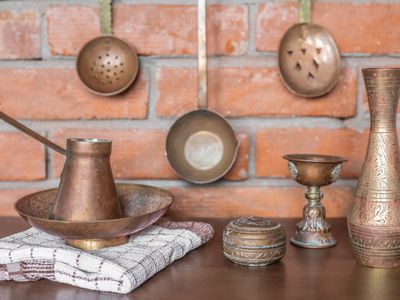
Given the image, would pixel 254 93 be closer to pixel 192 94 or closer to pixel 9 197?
pixel 192 94

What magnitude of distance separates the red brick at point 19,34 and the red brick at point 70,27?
0.08 ft

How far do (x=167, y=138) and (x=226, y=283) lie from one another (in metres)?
0.36

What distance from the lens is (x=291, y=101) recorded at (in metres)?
0.93

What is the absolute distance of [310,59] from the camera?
0.91 metres

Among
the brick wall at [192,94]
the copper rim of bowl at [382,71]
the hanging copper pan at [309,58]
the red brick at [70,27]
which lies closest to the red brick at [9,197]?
the brick wall at [192,94]

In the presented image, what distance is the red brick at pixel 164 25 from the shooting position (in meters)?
0.92

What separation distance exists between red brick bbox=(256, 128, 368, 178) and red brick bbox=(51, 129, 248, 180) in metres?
0.04

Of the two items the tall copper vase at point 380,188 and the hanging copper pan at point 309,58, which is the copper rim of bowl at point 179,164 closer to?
the hanging copper pan at point 309,58

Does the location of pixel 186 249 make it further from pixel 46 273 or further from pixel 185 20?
pixel 185 20

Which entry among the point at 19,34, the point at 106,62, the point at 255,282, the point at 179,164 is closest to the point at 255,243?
the point at 255,282

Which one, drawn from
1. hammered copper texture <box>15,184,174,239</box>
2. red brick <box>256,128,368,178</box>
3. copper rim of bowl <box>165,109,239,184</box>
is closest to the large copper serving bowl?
hammered copper texture <box>15,184,174,239</box>

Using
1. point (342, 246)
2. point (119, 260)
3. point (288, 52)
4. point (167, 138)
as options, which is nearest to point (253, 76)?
point (288, 52)

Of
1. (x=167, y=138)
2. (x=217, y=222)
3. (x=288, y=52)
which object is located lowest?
(x=217, y=222)

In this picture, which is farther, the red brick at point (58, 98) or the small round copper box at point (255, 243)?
the red brick at point (58, 98)
